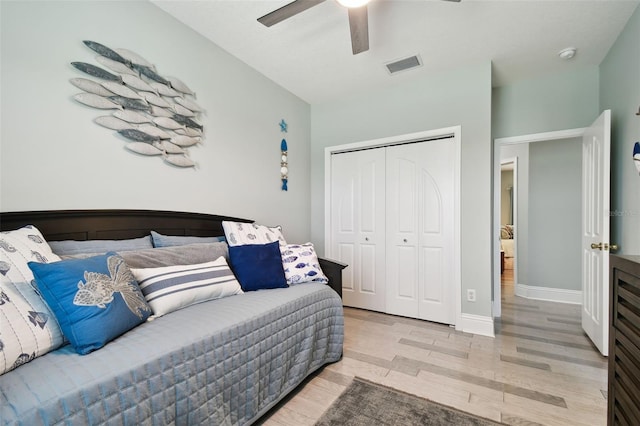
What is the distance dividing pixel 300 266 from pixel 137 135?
146 cm

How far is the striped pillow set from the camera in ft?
4.69

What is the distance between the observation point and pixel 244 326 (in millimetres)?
1379

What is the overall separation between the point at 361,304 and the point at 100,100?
3.12 m

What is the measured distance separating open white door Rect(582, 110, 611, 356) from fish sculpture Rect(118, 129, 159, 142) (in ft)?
11.3

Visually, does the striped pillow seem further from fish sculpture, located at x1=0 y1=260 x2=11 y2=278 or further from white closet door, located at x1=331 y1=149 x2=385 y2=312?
white closet door, located at x1=331 y1=149 x2=385 y2=312

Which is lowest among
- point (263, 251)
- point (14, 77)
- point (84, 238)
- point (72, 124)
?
point (263, 251)

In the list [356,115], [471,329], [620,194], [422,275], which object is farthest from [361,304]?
[620,194]

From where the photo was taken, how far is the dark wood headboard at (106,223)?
149 centimetres

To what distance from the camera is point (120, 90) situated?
1845 millimetres

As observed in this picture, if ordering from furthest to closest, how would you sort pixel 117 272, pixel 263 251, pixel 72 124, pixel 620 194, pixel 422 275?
pixel 422 275
pixel 620 194
pixel 263 251
pixel 72 124
pixel 117 272

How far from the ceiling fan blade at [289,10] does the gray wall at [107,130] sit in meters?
0.88

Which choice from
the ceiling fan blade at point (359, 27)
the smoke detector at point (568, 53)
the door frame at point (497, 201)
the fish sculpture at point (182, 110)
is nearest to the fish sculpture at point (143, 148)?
the fish sculpture at point (182, 110)

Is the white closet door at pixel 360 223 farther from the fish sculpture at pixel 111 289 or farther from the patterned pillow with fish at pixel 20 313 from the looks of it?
the patterned pillow with fish at pixel 20 313

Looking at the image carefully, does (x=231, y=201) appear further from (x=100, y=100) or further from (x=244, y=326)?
(x=244, y=326)
